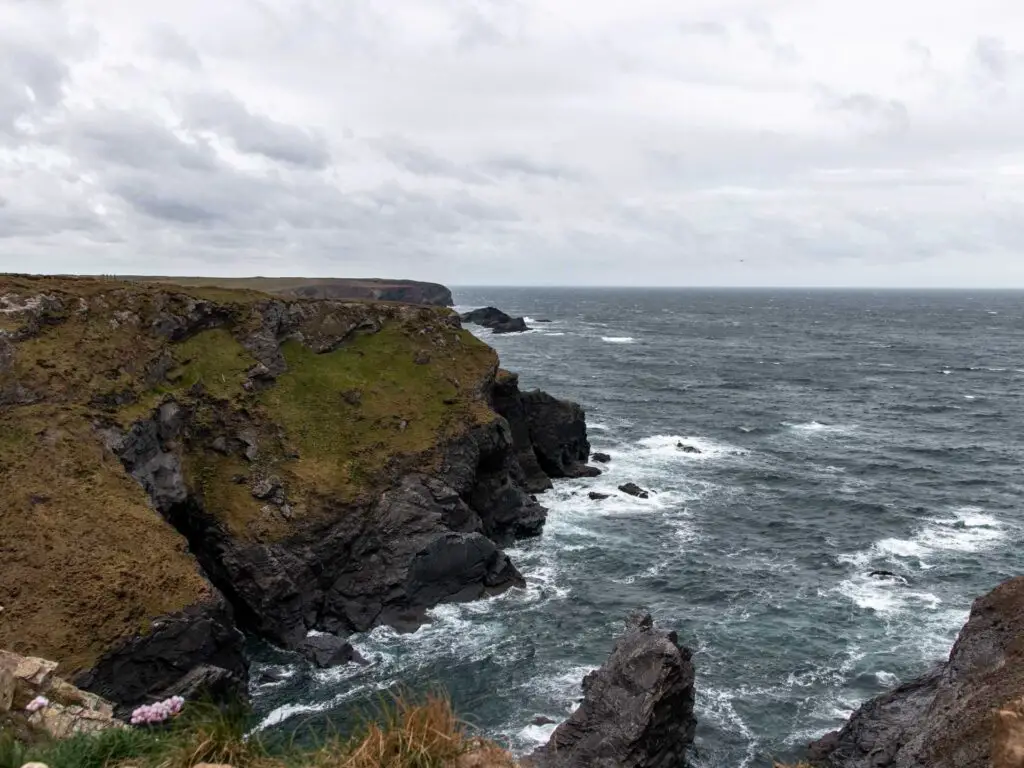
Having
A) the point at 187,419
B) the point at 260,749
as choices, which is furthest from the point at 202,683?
the point at 260,749

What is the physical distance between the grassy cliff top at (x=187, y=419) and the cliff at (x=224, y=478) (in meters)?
0.11

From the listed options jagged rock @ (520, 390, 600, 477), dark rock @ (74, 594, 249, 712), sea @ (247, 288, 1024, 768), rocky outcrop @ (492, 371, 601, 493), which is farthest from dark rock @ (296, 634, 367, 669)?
jagged rock @ (520, 390, 600, 477)

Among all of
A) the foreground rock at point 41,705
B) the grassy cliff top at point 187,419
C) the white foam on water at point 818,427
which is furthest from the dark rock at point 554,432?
the foreground rock at point 41,705

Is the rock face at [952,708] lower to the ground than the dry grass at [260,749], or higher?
lower

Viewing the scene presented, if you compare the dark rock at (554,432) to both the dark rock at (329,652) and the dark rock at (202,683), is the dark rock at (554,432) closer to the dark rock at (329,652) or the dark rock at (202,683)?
the dark rock at (329,652)

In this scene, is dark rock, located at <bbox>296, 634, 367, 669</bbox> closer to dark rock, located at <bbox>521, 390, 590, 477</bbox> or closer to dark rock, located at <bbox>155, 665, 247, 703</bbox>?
dark rock, located at <bbox>155, 665, 247, 703</bbox>

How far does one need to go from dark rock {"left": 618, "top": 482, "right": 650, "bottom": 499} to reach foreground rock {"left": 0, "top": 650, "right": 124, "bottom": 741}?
4688 centimetres

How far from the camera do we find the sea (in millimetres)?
33625

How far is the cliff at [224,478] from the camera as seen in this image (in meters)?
30.9

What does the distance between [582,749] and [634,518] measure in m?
29.7

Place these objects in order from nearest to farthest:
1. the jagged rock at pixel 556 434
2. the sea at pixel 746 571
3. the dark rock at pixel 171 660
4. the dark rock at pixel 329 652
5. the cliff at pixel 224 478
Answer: the dark rock at pixel 171 660, the cliff at pixel 224 478, the sea at pixel 746 571, the dark rock at pixel 329 652, the jagged rock at pixel 556 434

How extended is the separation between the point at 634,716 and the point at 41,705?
20.8 meters

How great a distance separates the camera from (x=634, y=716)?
27.3 meters

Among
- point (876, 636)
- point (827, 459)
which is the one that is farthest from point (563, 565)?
point (827, 459)
